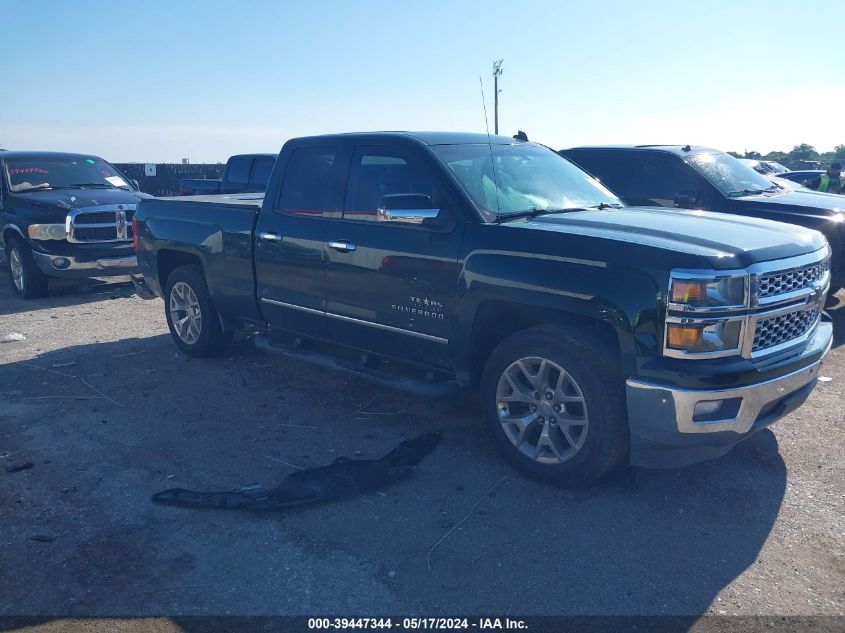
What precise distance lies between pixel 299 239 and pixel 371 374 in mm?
1230

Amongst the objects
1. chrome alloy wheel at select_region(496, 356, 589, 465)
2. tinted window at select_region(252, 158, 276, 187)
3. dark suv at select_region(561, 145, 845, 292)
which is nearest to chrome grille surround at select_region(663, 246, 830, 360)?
chrome alloy wheel at select_region(496, 356, 589, 465)

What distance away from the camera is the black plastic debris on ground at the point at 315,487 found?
13.1ft

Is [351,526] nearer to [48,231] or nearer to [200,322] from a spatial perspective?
[200,322]

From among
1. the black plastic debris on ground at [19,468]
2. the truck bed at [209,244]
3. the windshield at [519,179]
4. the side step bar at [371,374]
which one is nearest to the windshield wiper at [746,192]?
the windshield at [519,179]

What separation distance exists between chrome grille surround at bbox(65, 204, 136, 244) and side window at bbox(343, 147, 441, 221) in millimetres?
6061

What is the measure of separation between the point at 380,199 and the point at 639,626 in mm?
3168

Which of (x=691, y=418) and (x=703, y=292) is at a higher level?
(x=703, y=292)

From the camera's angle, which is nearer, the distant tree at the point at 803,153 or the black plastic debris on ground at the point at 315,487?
the black plastic debris on ground at the point at 315,487

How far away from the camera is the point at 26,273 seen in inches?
386

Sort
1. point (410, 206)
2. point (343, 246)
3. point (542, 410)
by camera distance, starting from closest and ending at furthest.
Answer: point (542, 410) → point (410, 206) → point (343, 246)

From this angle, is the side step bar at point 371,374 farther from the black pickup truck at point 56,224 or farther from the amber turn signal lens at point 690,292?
the black pickup truck at point 56,224

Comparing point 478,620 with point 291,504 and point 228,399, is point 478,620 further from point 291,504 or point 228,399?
point 228,399

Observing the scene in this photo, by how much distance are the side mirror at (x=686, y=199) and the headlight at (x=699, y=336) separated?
4729 mm

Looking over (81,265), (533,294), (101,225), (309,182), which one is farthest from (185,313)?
(533,294)
